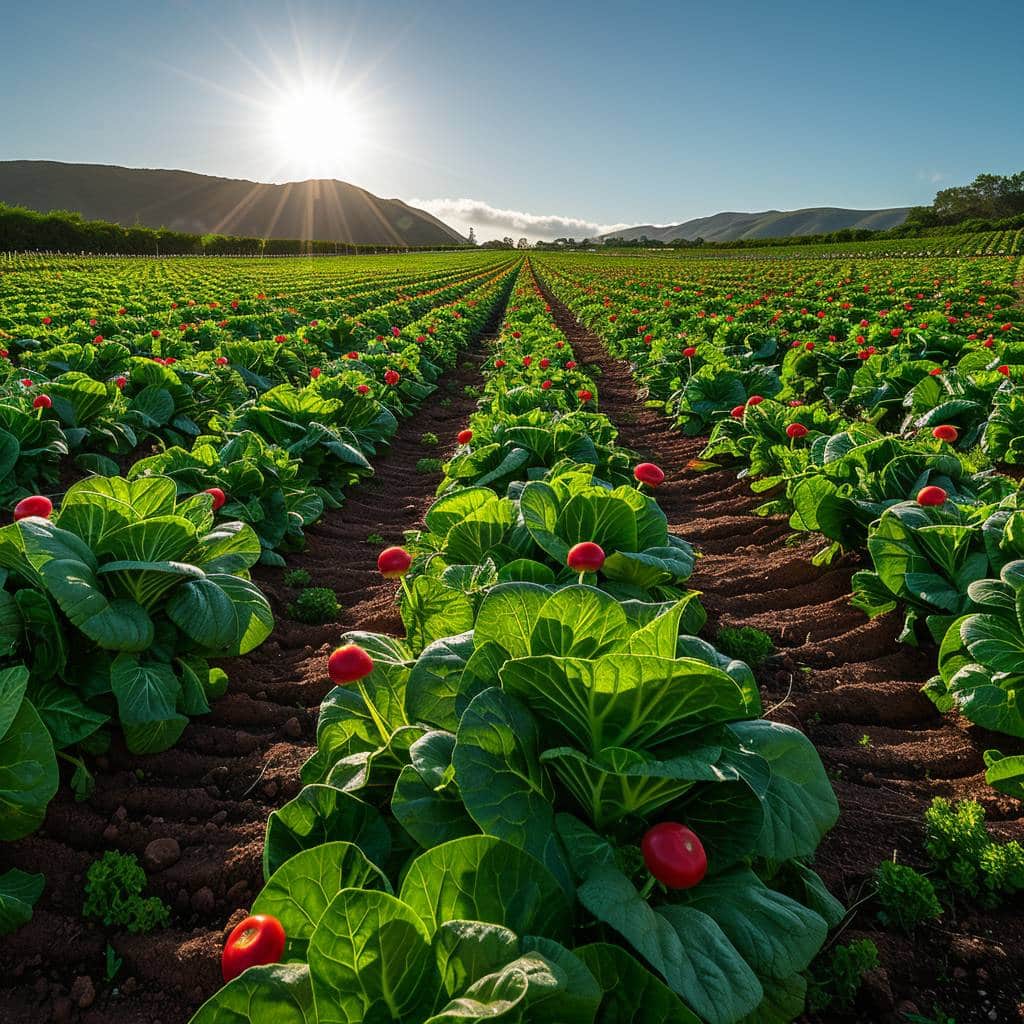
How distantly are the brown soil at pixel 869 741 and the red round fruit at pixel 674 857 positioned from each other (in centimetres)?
108

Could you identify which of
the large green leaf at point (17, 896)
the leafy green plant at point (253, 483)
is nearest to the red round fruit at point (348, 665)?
the large green leaf at point (17, 896)

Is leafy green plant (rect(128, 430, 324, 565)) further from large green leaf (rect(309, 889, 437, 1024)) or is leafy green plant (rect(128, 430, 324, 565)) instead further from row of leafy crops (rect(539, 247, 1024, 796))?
row of leafy crops (rect(539, 247, 1024, 796))

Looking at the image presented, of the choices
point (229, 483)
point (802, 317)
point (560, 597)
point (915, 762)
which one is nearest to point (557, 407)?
point (229, 483)

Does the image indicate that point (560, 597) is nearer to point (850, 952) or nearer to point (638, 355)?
point (850, 952)

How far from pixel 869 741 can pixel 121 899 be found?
330 centimetres

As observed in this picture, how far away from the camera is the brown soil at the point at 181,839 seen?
6.68 feet

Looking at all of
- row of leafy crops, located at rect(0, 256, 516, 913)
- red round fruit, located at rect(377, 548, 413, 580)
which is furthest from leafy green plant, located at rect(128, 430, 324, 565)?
red round fruit, located at rect(377, 548, 413, 580)

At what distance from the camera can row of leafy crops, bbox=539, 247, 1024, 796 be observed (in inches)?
118

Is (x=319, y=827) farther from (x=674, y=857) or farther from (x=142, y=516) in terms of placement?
(x=142, y=516)

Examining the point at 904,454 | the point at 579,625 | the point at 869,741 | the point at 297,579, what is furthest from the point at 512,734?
the point at 904,454

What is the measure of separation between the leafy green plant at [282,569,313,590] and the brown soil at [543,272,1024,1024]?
296 centimetres

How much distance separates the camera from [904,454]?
4.48 meters

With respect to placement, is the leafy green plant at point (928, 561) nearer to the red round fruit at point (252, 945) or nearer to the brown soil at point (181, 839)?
the brown soil at point (181, 839)

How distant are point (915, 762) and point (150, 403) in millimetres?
7297
